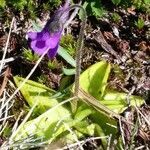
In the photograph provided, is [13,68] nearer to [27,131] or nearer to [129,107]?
[27,131]

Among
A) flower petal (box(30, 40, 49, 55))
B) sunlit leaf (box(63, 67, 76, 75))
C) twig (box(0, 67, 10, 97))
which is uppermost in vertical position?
flower petal (box(30, 40, 49, 55))

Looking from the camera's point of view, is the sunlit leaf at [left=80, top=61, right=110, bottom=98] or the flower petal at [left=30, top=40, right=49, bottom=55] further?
the sunlit leaf at [left=80, top=61, right=110, bottom=98]

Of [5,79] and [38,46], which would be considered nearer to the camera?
[38,46]

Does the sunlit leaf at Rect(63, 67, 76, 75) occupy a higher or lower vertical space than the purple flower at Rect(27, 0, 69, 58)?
lower

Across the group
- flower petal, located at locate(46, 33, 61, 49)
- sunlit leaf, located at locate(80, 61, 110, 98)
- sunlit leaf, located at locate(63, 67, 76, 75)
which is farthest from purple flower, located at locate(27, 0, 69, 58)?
sunlit leaf, located at locate(80, 61, 110, 98)

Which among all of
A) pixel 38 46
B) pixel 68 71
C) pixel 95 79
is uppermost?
pixel 38 46

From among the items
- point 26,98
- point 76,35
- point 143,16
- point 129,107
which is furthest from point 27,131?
point 143,16

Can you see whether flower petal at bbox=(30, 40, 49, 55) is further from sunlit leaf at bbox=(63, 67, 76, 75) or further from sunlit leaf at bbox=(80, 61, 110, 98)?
sunlit leaf at bbox=(80, 61, 110, 98)

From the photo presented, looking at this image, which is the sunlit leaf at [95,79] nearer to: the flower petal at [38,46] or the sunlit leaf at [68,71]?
the sunlit leaf at [68,71]

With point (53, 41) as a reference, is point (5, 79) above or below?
below

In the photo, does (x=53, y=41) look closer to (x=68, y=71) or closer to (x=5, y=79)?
(x=68, y=71)

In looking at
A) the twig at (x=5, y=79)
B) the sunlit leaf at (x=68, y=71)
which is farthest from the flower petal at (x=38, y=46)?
the twig at (x=5, y=79)

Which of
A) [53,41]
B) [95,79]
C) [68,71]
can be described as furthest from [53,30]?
[95,79]
